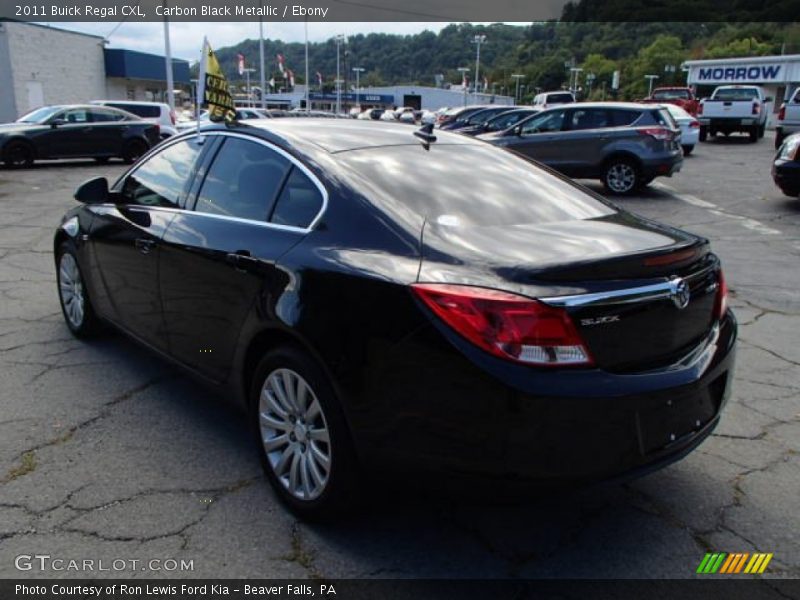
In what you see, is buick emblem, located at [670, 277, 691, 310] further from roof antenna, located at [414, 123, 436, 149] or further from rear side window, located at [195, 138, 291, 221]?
rear side window, located at [195, 138, 291, 221]

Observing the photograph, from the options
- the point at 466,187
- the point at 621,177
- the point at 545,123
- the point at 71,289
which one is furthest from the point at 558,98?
the point at 466,187

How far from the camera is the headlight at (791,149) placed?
415 inches

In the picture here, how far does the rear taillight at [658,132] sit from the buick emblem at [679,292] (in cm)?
1076

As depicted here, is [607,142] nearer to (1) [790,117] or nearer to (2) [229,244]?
(1) [790,117]

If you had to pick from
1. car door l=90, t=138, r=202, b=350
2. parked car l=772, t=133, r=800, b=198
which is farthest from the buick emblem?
parked car l=772, t=133, r=800, b=198

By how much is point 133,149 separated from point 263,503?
60.5 feet

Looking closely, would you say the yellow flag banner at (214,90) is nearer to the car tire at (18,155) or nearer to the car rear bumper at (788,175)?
the car rear bumper at (788,175)

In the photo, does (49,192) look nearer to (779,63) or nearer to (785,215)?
(785,215)

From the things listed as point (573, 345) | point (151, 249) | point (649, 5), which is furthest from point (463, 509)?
point (649, 5)

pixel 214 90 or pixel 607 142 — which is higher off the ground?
pixel 214 90

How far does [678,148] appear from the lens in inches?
500

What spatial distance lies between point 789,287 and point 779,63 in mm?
57685

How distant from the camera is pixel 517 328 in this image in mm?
2225

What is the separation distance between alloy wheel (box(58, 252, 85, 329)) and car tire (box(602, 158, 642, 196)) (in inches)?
407
